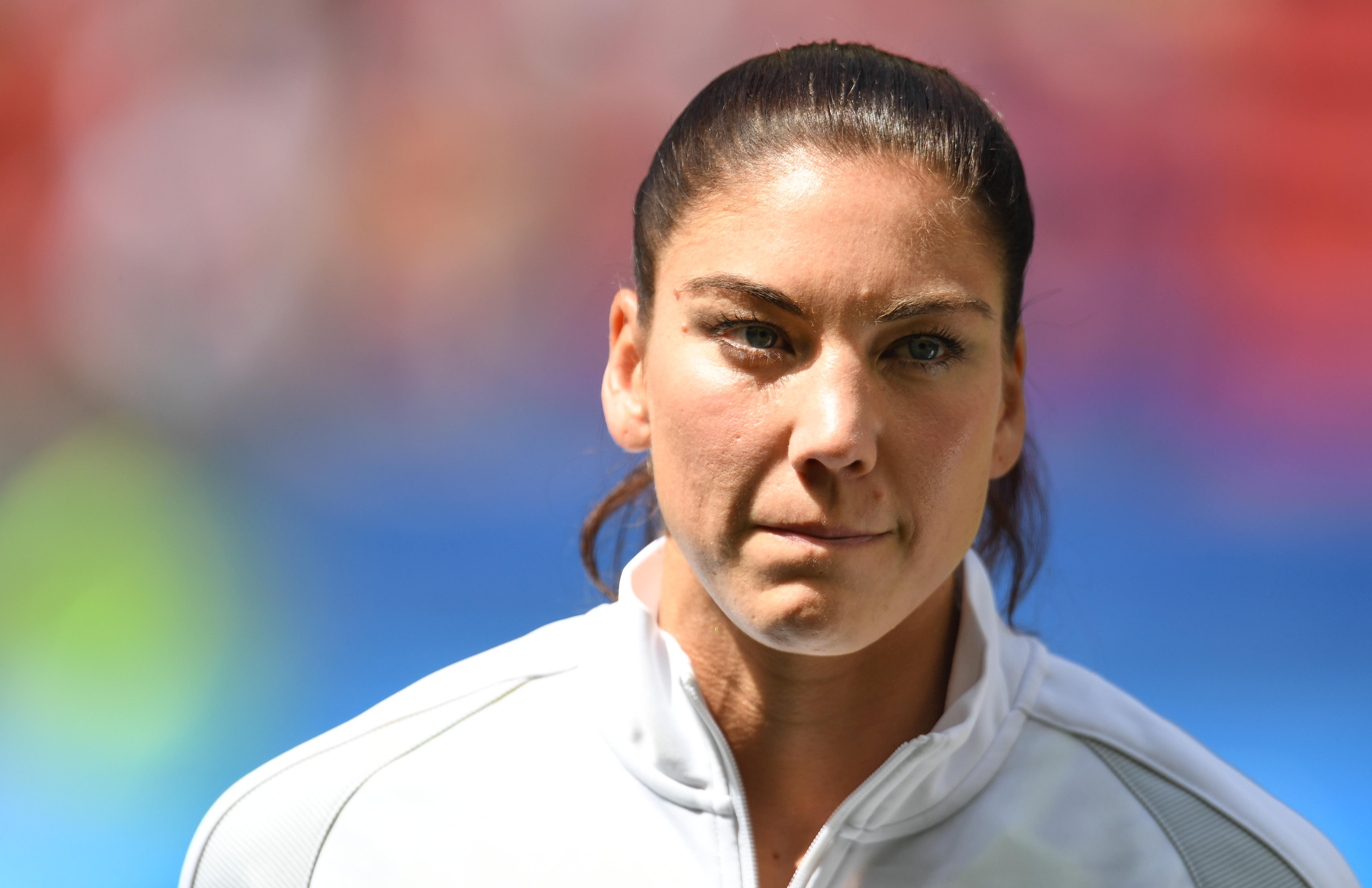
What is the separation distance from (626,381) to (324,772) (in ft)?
2.14

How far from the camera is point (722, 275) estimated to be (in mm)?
1501

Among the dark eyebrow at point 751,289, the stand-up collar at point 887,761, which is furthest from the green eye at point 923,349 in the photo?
the stand-up collar at point 887,761

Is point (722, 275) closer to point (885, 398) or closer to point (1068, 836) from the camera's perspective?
point (885, 398)

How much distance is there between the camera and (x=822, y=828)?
1.60 metres

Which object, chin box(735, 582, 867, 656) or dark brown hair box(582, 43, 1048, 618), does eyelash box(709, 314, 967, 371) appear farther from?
chin box(735, 582, 867, 656)

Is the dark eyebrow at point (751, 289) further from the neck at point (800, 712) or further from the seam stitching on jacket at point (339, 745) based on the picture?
the seam stitching on jacket at point (339, 745)

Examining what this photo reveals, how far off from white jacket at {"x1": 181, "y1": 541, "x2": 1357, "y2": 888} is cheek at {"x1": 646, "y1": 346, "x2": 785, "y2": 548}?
228 mm

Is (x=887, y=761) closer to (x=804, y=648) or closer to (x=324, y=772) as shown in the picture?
(x=804, y=648)

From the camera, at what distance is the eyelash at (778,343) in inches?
58.2

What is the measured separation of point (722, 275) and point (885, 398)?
23 cm

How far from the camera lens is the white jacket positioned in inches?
62.2

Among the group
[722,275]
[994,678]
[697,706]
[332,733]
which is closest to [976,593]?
[994,678]

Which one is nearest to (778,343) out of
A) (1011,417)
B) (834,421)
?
(834,421)

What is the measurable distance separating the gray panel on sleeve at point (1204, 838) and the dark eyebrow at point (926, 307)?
2.06ft
